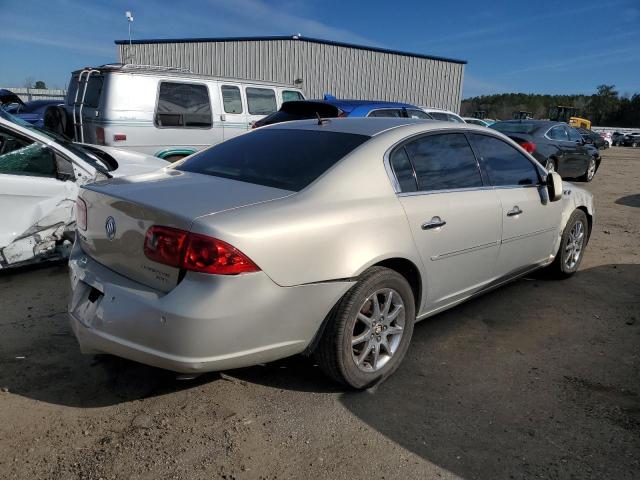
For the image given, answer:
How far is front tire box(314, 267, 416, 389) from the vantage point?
2.71 meters

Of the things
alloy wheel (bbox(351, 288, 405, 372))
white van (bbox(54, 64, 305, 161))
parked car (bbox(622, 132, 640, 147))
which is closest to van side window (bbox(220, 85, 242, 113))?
white van (bbox(54, 64, 305, 161))

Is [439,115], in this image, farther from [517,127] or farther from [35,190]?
[35,190]

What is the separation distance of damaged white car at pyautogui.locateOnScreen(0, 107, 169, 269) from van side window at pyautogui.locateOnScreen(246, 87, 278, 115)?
467 cm

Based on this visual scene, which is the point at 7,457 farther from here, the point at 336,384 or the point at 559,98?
the point at 559,98

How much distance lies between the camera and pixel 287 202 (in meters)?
2.60

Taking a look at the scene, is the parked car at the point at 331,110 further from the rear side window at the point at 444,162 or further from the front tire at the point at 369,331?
the front tire at the point at 369,331

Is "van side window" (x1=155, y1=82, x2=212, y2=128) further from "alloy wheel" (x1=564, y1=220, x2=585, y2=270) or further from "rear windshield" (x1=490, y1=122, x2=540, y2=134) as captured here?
"rear windshield" (x1=490, y1=122, x2=540, y2=134)

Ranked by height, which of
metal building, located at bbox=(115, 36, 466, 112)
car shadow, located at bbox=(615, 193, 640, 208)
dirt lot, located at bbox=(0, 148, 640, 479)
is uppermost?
metal building, located at bbox=(115, 36, 466, 112)

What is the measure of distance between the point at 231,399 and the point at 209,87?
6.62 metres

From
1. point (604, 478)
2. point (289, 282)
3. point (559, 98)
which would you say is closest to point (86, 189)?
point (289, 282)

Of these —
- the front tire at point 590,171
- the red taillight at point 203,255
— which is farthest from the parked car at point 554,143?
the red taillight at point 203,255

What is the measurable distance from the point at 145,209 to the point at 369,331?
136 cm

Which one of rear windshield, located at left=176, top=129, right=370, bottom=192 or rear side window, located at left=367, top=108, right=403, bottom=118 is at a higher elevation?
rear side window, located at left=367, top=108, right=403, bottom=118

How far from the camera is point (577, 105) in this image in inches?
3637
